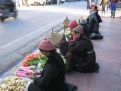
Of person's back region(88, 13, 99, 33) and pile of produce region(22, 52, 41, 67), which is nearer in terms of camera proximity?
pile of produce region(22, 52, 41, 67)

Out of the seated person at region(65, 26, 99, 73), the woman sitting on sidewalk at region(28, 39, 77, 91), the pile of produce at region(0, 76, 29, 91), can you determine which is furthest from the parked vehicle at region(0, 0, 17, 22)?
the woman sitting on sidewalk at region(28, 39, 77, 91)

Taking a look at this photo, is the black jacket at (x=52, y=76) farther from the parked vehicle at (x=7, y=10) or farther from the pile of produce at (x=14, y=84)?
the parked vehicle at (x=7, y=10)

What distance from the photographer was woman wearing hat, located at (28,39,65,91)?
6.23 metres

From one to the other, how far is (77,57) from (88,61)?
11.6 inches

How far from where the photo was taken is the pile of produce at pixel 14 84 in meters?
7.13

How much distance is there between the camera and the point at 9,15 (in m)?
24.9

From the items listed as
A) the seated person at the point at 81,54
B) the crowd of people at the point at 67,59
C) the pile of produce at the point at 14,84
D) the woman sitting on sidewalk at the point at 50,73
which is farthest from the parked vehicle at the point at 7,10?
the woman sitting on sidewalk at the point at 50,73

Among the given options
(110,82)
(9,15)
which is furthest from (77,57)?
Result: (9,15)

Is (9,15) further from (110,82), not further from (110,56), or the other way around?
(110,82)

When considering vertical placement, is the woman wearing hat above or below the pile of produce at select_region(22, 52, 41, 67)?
above

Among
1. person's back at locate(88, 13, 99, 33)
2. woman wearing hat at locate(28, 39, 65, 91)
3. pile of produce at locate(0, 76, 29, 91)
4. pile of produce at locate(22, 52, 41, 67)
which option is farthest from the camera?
person's back at locate(88, 13, 99, 33)

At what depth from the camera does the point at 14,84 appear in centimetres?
731

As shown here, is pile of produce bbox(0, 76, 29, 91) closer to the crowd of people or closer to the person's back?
the crowd of people

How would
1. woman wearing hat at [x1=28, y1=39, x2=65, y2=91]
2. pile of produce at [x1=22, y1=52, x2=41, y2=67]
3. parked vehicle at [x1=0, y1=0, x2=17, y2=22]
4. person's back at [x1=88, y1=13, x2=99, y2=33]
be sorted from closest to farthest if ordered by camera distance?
woman wearing hat at [x1=28, y1=39, x2=65, y2=91] < pile of produce at [x1=22, y1=52, x2=41, y2=67] < person's back at [x1=88, y1=13, x2=99, y2=33] < parked vehicle at [x1=0, y1=0, x2=17, y2=22]
